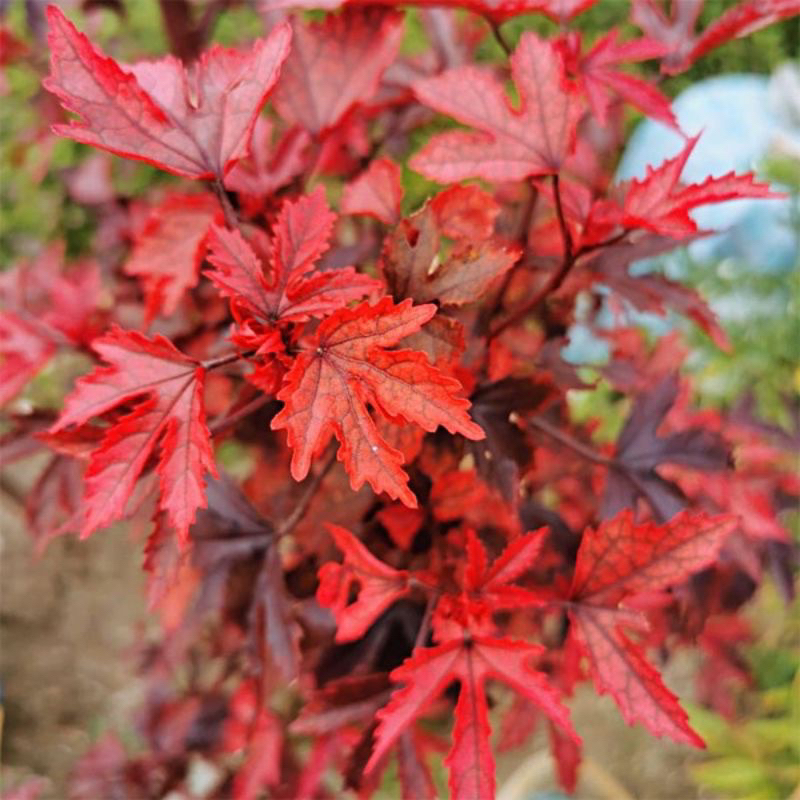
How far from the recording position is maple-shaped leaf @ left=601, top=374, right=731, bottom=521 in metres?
0.67

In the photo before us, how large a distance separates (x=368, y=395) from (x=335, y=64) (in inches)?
14.3

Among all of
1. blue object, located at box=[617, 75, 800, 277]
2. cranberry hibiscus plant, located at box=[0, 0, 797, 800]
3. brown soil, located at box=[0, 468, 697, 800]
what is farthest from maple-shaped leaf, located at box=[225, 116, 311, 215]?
blue object, located at box=[617, 75, 800, 277]

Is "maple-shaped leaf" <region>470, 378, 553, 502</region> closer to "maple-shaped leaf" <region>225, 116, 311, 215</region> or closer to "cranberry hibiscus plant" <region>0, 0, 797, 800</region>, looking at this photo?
"cranberry hibiscus plant" <region>0, 0, 797, 800</region>

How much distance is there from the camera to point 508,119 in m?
0.56

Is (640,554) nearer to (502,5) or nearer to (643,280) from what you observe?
(643,280)

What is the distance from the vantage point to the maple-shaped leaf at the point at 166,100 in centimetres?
46

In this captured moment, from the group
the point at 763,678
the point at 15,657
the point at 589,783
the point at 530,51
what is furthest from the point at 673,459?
the point at 15,657

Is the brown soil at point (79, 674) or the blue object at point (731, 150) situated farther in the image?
the blue object at point (731, 150)

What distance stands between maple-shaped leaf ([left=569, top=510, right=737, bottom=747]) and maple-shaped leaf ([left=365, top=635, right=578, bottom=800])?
53mm

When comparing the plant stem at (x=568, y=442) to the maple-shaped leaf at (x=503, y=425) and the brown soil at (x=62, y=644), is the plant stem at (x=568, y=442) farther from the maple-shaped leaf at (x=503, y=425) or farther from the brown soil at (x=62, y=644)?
the brown soil at (x=62, y=644)

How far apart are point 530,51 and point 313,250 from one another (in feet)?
0.67

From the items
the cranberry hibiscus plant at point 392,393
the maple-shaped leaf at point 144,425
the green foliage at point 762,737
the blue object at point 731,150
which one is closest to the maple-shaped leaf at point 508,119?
the cranberry hibiscus plant at point 392,393

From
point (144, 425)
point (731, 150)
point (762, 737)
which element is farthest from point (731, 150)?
point (144, 425)

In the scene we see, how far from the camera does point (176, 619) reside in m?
1.03
